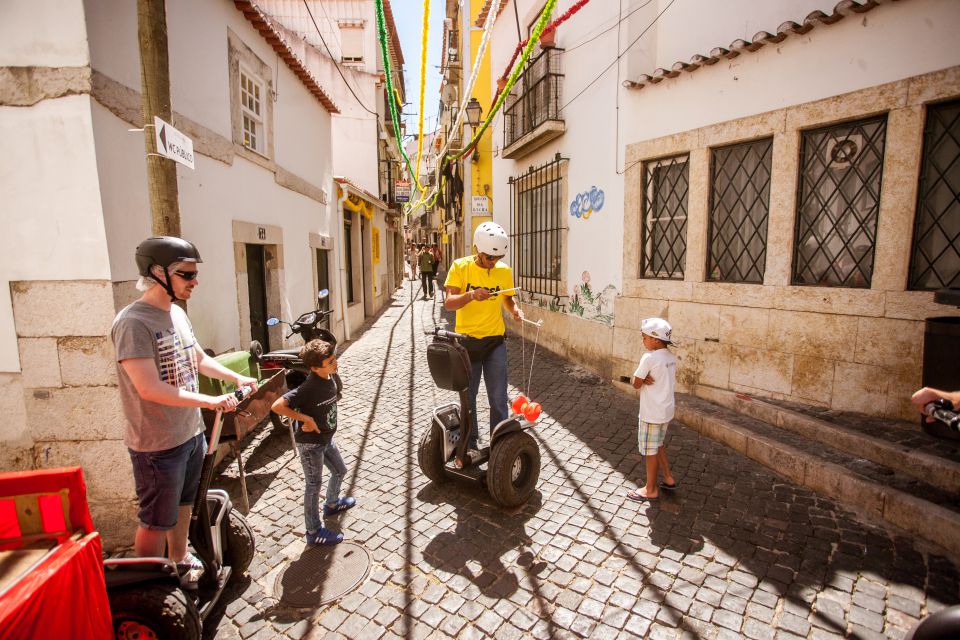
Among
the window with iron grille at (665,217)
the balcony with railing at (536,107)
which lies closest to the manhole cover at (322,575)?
the window with iron grille at (665,217)

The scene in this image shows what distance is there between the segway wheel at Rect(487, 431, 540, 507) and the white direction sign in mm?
2968

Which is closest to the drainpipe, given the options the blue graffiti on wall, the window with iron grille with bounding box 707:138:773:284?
the blue graffiti on wall

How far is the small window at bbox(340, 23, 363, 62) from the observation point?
18.8 metres

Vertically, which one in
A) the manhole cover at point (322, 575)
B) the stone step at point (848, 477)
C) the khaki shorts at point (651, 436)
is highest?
the khaki shorts at point (651, 436)

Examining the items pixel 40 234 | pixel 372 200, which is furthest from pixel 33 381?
pixel 372 200

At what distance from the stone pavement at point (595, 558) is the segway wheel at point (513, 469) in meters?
0.14

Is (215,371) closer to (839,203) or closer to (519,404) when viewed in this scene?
(519,404)

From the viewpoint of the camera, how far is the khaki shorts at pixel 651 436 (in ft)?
12.4

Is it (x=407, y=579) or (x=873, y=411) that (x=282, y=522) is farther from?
(x=873, y=411)

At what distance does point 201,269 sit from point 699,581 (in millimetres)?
5051

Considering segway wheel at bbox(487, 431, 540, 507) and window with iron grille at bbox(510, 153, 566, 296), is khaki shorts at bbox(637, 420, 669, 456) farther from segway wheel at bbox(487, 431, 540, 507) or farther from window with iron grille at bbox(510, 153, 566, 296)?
window with iron grille at bbox(510, 153, 566, 296)

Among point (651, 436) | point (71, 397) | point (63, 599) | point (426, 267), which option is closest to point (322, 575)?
point (63, 599)

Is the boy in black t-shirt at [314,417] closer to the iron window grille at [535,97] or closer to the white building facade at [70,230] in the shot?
the white building facade at [70,230]

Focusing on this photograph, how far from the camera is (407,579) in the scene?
302 cm
